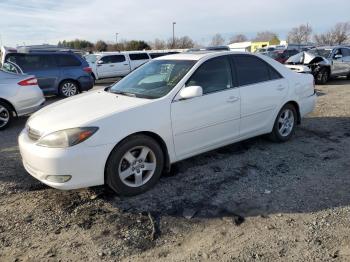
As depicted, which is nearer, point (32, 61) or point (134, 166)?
point (134, 166)

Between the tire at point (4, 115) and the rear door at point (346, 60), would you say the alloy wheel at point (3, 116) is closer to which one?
the tire at point (4, 115)

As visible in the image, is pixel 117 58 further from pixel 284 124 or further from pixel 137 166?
pixel 137 166

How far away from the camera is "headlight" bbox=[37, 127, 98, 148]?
12.7ft

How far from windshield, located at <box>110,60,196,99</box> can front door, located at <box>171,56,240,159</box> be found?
0.22 meters

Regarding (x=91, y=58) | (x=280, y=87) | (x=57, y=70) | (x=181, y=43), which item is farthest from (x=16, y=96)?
(x=181, y=43)

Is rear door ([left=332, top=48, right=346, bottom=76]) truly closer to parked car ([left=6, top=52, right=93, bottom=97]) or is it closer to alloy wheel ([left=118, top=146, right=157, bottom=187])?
parked car ([left=6, top=52, right=93, bottom=97])

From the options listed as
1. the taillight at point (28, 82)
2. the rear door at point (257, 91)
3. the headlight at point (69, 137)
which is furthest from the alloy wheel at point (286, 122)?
the taillight at point (28, 82)

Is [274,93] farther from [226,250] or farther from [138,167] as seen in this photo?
[226,250]

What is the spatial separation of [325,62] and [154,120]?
1249cm

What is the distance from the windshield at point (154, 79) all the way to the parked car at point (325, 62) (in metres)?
9.95

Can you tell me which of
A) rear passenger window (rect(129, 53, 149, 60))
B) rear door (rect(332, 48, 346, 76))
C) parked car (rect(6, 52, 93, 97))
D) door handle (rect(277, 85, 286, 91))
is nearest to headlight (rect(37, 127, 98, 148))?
door handle (rect(277, 85, 286, 91))

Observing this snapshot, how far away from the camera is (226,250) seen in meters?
3.26

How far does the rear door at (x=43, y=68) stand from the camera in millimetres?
12039

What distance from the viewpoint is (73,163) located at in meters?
3.84
